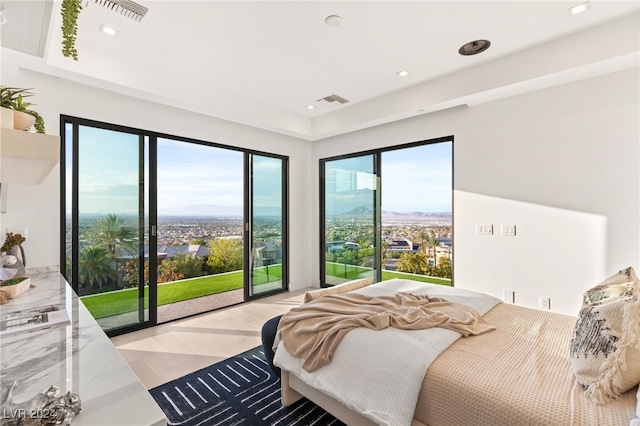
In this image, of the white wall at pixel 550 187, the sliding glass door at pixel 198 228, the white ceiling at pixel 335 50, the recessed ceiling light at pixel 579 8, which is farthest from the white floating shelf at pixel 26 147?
the white wall at pixel 550 187

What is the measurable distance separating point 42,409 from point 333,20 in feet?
→ 8.93

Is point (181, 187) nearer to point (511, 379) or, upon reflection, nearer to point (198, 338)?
point (198, 338)

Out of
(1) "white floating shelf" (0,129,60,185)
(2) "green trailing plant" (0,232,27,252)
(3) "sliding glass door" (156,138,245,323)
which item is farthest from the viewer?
(3) "sliding glass door" (156,138,245,323)

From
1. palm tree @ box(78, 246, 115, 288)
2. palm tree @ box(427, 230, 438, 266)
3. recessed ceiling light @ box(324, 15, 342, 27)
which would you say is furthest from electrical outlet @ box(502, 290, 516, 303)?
palm tree @ box(78, 246, 115, 288)

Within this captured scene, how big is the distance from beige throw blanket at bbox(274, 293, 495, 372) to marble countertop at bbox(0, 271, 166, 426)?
112 centimetres

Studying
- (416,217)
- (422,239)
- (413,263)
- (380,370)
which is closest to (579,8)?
(416,217)

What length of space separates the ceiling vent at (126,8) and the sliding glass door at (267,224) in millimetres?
2388

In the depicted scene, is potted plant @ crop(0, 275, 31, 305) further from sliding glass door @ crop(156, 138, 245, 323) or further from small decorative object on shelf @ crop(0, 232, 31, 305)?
sliding glass door @ crop(156, 138, 245, 323)

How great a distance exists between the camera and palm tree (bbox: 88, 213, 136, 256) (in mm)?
3281

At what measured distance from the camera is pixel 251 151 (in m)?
4.68

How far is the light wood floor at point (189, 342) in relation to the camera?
8.91ft

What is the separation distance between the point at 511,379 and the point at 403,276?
312 cm

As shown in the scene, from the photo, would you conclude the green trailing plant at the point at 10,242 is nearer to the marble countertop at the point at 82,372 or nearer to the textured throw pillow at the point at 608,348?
the marble countertop at the point at 82,372

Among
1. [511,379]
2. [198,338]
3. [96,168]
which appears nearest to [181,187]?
[96,168]
